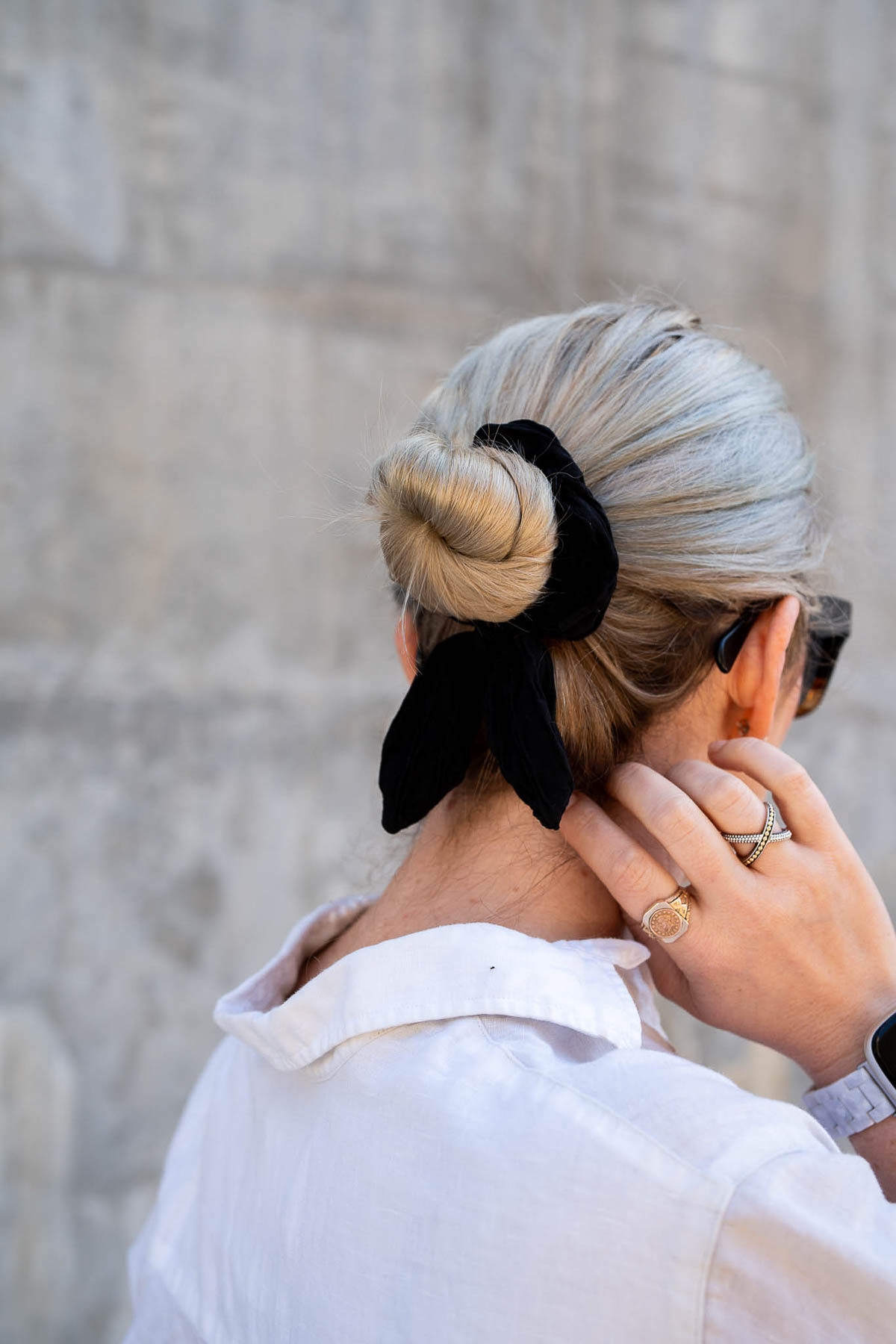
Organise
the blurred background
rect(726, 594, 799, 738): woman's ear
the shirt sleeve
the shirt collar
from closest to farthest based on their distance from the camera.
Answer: the shirt sleeve, the shirt collar, rect(726, 594, 799, 738): woman's ear, the blurred background

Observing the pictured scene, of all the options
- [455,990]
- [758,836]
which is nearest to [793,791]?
[758,836]

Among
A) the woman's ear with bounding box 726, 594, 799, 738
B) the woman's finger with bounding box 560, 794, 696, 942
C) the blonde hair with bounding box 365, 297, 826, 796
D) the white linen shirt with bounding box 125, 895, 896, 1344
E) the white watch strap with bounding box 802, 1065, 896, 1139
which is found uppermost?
the blonde hair with bounding box 365, 297, 826, 796

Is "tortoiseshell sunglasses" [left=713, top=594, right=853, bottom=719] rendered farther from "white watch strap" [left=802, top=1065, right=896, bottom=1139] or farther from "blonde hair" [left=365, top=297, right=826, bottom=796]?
"white watch strap" [left=802, top=1065, right=896, bottom=1139]

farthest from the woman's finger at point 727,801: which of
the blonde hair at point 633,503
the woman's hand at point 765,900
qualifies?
the blonde hair at point 633,503

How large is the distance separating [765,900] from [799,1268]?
401 millimetres

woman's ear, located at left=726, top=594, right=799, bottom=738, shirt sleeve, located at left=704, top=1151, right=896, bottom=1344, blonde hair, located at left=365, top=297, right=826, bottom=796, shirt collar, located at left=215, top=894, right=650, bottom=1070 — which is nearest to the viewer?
shirt sleeve, located at left=704, top=1151, right=896, bottom=1344

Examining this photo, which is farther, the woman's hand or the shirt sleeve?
the woman's hand

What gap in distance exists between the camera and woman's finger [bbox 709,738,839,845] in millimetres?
1050

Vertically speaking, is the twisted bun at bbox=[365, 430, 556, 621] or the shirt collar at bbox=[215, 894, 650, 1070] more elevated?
the twisted bun at bbox=[365, 430, 556, 621]

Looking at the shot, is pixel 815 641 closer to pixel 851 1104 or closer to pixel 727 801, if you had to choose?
pixel 727 801

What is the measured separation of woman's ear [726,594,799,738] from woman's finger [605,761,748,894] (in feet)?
0.64

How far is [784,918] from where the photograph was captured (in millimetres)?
1026

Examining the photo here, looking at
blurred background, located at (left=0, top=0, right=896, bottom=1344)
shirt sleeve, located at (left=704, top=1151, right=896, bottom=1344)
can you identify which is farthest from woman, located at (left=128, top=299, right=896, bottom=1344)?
blurred background, located at (left=0, top=0, right=896, bottom=1344)

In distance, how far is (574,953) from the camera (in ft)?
3.04
